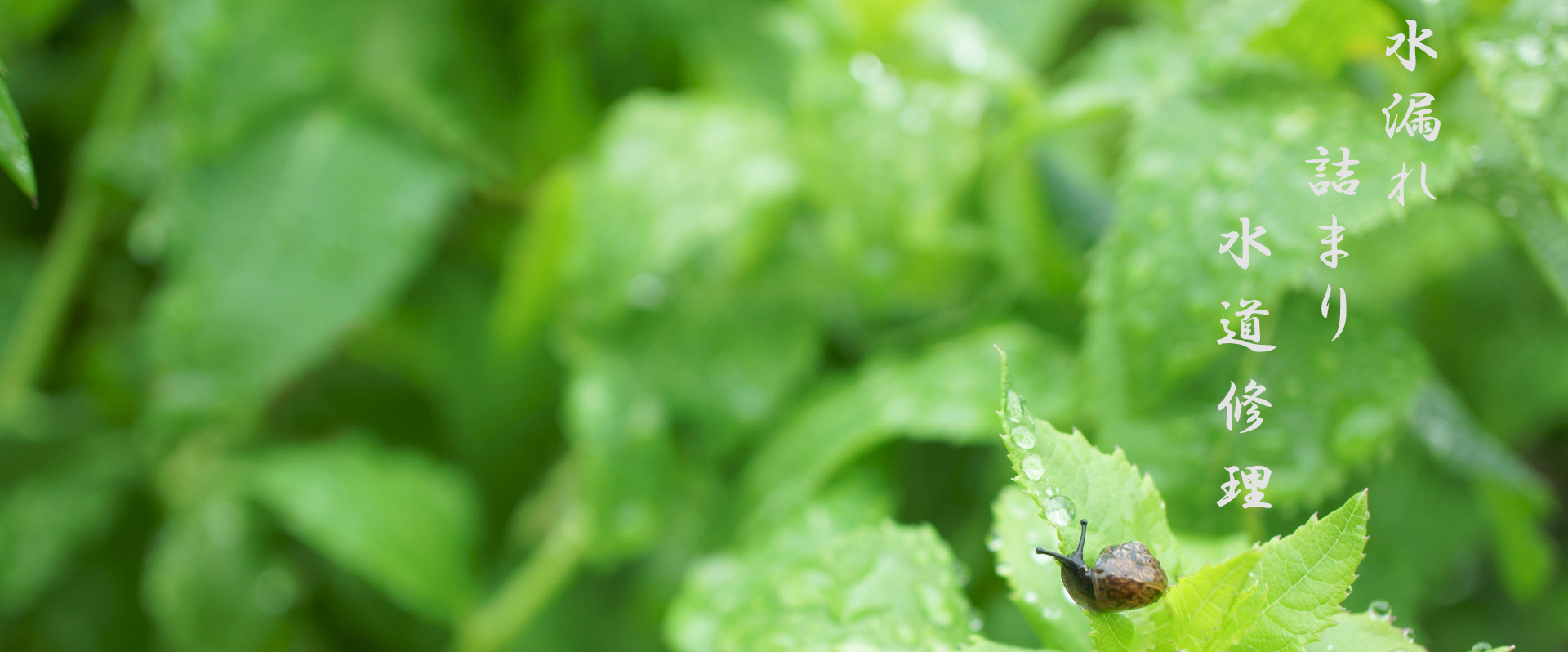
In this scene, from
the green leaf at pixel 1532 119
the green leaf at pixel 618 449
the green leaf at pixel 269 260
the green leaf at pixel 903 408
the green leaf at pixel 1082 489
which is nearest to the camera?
the green leaf at pixel 1082 489

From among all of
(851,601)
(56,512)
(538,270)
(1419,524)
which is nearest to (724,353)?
(538,270)

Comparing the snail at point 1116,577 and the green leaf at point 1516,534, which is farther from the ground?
the green leaf at point 1516,534

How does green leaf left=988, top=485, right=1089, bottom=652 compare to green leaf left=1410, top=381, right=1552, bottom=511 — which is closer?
green leaf left=988, top=485, right=1089, bottom=652

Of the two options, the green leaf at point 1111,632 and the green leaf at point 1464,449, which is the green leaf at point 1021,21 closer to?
the green leaf at point 1464,449

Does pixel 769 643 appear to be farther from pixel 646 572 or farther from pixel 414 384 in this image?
pixel 414 384

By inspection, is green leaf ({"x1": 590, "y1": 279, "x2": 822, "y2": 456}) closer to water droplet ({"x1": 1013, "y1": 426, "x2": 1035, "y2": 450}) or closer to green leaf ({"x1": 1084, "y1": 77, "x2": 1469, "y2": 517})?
green leaf ({"x1": 1084, "y1": 77, "x2": 1469, "y2": 517})

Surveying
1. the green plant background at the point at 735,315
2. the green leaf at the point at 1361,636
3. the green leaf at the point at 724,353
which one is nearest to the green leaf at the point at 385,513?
the green plant background at the point at 735,315

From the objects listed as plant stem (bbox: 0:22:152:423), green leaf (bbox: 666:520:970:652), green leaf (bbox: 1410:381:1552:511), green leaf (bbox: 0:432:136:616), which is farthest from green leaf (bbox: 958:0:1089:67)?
green leaf (bbox: 0:432:136:616)
